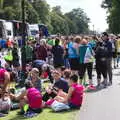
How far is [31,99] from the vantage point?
12508 millimetres

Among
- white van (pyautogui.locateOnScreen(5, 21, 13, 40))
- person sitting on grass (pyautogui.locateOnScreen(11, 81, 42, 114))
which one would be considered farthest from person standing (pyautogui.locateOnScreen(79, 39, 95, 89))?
white van (pyautogui.locateOnScreen(5, 21, 13, 40))

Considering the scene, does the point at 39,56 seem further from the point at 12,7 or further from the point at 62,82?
the point at 12,7

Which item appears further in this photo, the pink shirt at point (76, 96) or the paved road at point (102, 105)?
the pink shirt at point (76, 96)

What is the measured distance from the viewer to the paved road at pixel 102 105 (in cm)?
1218

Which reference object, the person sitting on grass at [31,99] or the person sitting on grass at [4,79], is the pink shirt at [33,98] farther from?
the person sitting on grass at [4,79]

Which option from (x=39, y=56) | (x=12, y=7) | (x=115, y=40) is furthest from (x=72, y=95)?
(x=12, y=7)

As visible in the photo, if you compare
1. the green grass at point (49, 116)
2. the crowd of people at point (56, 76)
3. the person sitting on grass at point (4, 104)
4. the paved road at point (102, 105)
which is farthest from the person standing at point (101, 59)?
the person sitting on grass at point (4, 104)

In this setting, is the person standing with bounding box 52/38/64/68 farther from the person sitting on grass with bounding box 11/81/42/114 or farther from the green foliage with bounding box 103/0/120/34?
the green foliage with bounding box 103/0/120/34

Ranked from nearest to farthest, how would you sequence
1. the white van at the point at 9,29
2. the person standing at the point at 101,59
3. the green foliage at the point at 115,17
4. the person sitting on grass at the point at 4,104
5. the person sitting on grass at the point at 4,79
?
the person sitting on grass at the point at 4,104 < the person sitting on grass at the point at 4,79 < the person standing at the point at 101,59 < the white van at the point at 9,29 < the green foliage at the point at 115,17

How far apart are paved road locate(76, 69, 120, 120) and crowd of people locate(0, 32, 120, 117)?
45 centimetres

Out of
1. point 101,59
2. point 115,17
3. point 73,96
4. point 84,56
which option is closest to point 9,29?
point 101,59

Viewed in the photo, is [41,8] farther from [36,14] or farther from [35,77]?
[35,77]

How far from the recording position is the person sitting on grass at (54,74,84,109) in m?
13.2

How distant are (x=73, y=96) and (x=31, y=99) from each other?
132cm
